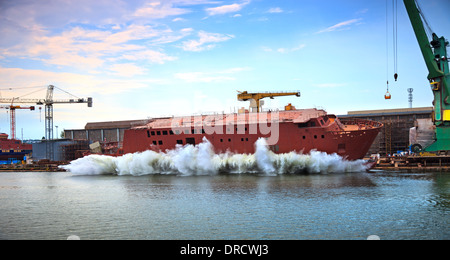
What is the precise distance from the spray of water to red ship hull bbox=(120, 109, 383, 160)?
766mm

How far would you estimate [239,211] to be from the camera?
66.8ft

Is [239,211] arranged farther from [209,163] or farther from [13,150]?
[13,150]

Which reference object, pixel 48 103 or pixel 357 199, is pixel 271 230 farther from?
pixel 48 103

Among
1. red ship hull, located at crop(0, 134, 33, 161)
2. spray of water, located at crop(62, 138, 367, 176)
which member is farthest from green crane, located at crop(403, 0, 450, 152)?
red ship hull, located at crop(0, 134, 33, 161)

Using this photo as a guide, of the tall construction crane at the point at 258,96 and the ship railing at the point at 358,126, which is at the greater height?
the tall construction crane at the point at 258,96

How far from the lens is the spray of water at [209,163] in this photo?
36062mm

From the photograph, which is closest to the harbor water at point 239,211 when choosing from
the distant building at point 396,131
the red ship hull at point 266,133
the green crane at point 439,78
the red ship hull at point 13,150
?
the red ship hull at point 266,133

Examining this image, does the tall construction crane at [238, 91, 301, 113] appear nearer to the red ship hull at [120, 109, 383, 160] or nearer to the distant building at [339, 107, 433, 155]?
the red ship hull at [120, 109, 383, 160]

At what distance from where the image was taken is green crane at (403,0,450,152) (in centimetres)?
4244

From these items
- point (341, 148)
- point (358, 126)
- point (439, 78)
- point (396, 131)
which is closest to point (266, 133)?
point (341, 148)

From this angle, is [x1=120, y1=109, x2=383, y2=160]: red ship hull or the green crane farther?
the green crane

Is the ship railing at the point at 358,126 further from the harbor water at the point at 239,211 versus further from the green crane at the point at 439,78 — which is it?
the green crane at the point at 439,78

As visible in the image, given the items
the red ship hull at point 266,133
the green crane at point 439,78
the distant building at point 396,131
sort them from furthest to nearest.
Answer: the distant building at point 396,131 → the green crane at point 439,78 → the red ship hull at point 266,133

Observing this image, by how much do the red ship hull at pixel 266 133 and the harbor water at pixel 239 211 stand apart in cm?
557
